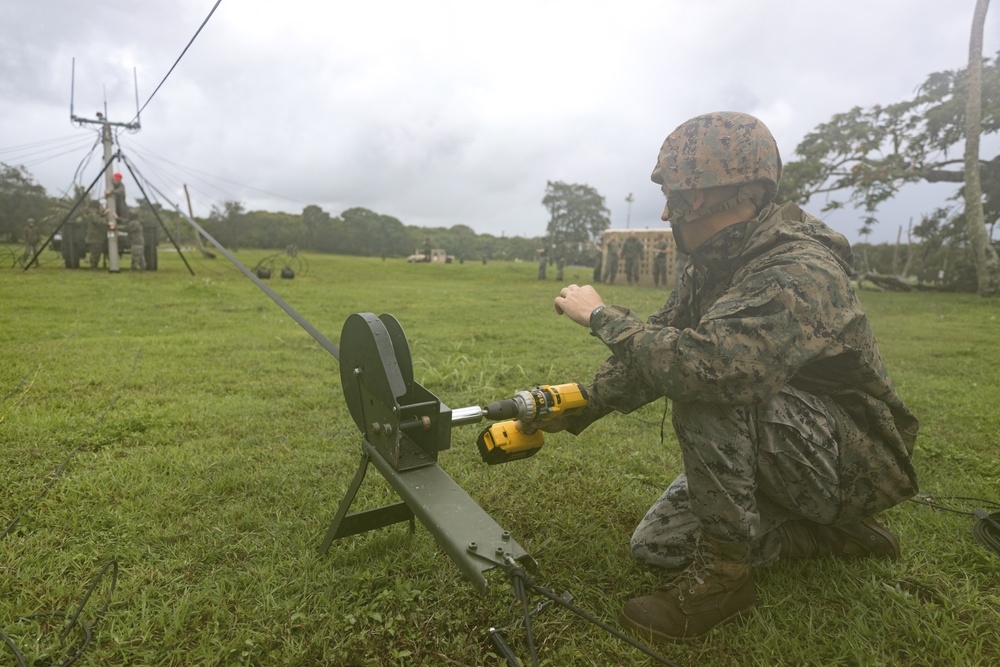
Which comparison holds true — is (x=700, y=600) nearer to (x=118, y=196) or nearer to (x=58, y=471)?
(x=58, y=471)

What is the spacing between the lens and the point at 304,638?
6.91ft

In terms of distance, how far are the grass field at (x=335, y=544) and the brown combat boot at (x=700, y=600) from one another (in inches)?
2.7

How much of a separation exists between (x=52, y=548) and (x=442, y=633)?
1880 mm

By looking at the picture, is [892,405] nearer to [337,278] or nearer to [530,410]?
[530,410]

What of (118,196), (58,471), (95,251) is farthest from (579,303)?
(118,196)

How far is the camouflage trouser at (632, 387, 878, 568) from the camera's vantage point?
2.09 meters

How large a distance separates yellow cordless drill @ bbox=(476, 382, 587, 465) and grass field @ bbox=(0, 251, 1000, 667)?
569mm

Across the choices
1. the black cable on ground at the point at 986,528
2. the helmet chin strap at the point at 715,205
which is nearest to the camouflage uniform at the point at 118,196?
the helmet chin strap at the point at 715,205

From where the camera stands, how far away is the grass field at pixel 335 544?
211 cm

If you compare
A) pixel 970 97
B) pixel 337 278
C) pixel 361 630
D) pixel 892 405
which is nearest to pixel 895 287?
pixel 970 97

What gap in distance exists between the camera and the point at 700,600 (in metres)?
2.19

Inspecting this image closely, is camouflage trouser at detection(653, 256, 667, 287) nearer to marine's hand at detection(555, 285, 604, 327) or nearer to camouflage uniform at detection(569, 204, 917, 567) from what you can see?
camouflage uniform at detection(569, 204, 917, 567)

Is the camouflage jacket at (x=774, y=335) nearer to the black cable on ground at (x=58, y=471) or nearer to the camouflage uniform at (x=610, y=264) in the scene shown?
the black cable on ground at (x=58, y=471)

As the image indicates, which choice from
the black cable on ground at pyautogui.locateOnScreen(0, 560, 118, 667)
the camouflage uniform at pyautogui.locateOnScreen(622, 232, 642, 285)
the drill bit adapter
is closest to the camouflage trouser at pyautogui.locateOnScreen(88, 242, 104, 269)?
the camouflage uniform at pyautogui.locateOnScreen(622, 232, 642, 285)
